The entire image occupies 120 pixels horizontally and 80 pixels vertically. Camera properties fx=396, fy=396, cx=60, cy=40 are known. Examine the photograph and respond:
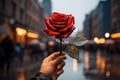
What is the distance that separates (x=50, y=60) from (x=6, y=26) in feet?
104

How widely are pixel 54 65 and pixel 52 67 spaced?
0.02m

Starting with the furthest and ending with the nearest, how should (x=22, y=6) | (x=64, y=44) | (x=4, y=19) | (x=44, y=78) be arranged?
(x=22, y=6) → (x=4, y=19) → (x=64, y=44) → (x=44, y=78)

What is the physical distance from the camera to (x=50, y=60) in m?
1.91

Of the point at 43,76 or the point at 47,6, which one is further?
the point at 47,6

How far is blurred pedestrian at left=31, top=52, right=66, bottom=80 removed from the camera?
6.09 feet

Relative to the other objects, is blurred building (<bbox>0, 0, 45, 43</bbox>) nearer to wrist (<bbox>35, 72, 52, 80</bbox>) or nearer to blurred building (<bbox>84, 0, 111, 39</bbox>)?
blurred building (<bbox>84, 0, 111, 39</bbox>)

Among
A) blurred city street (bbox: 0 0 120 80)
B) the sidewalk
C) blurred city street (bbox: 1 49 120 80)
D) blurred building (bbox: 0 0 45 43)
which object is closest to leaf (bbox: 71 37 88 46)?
blurred city street (bbox: 0 0 120 80)

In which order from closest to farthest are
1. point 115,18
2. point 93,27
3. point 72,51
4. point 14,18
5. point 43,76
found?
point 43,76 < point 72,51 < point 93,27 < point 115,18 < point 14,18

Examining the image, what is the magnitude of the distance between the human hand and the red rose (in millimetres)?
103

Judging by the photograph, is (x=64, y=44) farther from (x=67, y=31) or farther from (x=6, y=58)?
(x=6, y=58)

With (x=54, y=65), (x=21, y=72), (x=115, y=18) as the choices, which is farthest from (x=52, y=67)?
(x=21, y=72)

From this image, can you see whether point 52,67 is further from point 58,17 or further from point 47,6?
point 47,6

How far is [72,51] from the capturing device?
194cm

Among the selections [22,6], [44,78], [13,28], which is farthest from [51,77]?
[22,6]
